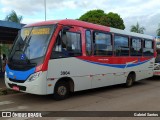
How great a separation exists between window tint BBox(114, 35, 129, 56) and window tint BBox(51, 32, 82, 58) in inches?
114

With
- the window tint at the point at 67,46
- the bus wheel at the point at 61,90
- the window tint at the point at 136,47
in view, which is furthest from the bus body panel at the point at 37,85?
the window tint at the point at 136,47

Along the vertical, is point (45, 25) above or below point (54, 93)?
above

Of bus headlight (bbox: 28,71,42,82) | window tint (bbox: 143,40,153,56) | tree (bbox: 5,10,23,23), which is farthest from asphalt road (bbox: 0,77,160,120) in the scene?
tree (bbox: 5,10,23,23)

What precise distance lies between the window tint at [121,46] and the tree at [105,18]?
33.7m

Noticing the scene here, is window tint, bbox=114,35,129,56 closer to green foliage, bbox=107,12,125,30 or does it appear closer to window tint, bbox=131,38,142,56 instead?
window tint, bbox=131,38,142,56

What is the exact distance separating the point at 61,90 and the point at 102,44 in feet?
10.4

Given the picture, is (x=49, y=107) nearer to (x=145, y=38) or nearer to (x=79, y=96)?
(x=79, y=96)

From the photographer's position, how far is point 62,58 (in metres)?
9.51

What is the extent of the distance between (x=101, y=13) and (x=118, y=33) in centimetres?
3852

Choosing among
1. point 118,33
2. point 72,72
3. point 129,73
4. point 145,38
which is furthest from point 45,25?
point 145,38

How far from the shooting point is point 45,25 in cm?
970

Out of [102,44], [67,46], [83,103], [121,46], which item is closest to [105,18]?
[121,46]

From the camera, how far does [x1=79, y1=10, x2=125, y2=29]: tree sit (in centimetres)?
4776

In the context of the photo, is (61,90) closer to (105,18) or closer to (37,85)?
(37,85)
